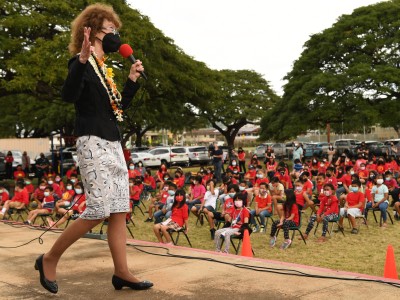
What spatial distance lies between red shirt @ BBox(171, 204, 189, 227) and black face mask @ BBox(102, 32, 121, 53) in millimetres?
5981

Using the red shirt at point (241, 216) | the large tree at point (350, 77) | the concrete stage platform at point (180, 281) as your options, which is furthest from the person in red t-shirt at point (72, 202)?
the large tree at point (350, 77)

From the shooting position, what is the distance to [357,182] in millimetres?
10594

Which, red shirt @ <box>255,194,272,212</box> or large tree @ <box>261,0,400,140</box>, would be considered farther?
large tree @ <box>261,0,400,140</box>

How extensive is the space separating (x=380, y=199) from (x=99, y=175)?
8.97 meters

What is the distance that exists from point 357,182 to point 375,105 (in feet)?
50.9

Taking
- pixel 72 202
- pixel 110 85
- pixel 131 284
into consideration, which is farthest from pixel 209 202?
pixel 110 85

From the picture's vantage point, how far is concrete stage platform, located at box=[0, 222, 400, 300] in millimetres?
3293

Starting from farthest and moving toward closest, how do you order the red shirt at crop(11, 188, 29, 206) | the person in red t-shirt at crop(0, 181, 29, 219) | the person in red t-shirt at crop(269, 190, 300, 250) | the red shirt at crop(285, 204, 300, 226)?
1. the red shirt at crop(11, 188, 29, 206)
2. the person in red t-shirt at crop(0, 181, 29, 219)
3. the red shirt at crop(285, 204, 300, 226)
4. the person in red t-shirt at crop(269, 190, 300, 250)

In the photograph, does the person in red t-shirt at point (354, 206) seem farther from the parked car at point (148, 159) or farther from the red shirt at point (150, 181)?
the parked car at point (148, 159)

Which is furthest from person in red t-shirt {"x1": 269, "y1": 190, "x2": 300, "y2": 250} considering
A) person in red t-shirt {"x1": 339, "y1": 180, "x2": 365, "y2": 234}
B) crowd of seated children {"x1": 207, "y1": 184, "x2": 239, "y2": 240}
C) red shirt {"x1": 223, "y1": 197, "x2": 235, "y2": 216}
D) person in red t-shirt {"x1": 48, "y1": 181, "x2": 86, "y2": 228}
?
person in red t-shirt {"x1": 48, "y1": 181, "x2": 86, "y2": 228}

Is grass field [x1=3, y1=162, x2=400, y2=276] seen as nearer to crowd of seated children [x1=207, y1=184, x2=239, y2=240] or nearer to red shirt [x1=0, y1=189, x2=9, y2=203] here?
crowd of seated children [x1=207, y1=184, x2=239, y2=240]

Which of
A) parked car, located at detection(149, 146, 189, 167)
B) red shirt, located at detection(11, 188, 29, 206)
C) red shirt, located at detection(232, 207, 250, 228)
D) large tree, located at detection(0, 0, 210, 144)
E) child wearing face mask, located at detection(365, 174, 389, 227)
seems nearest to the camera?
red shirt, located at detection(232, 207, 250, 228)

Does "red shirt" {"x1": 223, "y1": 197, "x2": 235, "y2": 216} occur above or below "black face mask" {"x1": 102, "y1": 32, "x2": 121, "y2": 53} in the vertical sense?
below

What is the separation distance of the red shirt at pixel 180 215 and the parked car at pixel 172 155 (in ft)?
74.5
